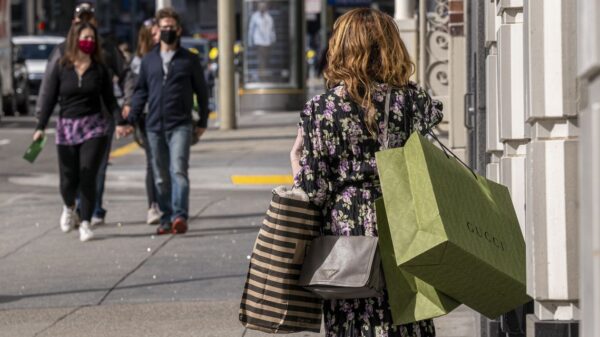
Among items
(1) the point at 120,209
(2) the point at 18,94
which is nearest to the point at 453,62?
(1) the point at 120,209

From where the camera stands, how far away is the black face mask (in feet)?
38.0

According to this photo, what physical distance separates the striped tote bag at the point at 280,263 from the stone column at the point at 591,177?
228 centimetres

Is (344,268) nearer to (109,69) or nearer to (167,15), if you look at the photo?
(167,15)

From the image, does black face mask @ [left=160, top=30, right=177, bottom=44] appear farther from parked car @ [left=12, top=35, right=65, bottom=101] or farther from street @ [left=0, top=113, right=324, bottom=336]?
parked car @ [left=12, top=35, right=65, bottom=101]

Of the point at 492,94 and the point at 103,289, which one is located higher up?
the point at 492,94

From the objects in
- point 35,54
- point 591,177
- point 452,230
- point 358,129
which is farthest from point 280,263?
point 35,54

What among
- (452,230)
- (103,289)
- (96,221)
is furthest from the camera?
(96,221)

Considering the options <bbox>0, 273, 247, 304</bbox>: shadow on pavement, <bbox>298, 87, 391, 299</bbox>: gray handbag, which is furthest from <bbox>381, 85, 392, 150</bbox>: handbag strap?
<bbox>0, 273, 247, 304</bbox>: shadow on pavement

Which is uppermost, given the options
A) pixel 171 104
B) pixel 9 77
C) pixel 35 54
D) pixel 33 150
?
pixel 35 54

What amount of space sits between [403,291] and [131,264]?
5.84 m

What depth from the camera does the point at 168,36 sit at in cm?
1159

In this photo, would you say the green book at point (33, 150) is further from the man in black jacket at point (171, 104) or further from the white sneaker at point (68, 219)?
the man in black jacket at point (171, 104)

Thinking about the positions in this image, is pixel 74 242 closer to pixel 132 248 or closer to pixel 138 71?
pixel 132 248

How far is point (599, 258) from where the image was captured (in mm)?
2355
